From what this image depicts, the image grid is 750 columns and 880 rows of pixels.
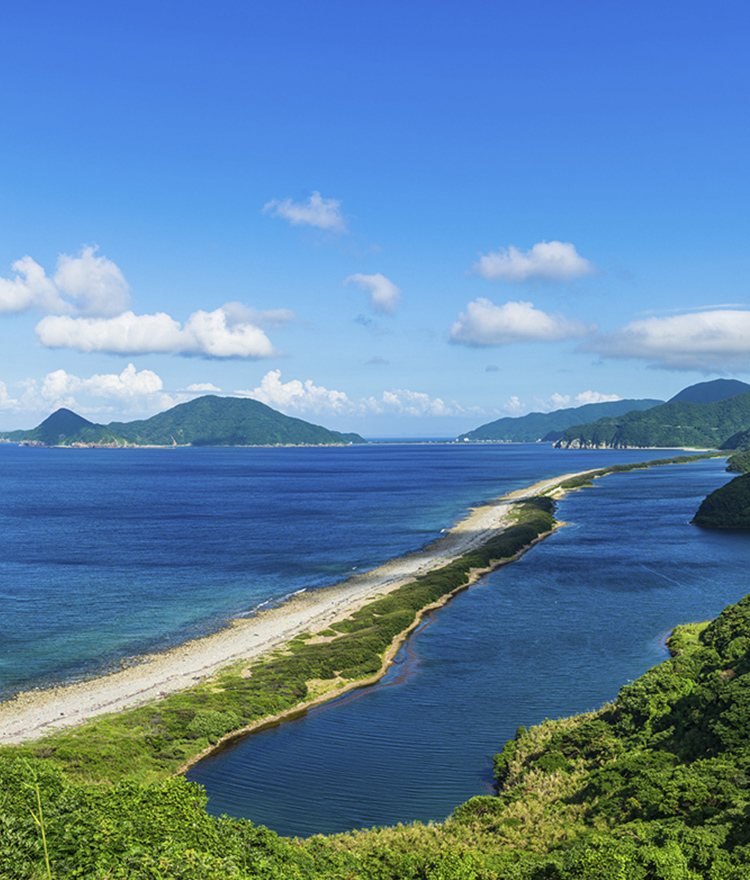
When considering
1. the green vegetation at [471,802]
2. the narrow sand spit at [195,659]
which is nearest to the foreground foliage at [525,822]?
the green vegetation at [471,802]

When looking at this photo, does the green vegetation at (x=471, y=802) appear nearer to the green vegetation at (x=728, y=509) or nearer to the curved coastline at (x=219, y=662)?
the curved coastline at (x=219, y=662)

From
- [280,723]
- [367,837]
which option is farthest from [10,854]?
[280,723]

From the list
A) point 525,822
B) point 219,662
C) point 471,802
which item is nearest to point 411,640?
point 219,662

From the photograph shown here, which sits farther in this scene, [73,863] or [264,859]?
[264,859]

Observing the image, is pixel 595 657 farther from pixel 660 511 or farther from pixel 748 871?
pixel 660 511

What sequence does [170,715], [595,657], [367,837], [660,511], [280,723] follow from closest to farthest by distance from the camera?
[367,837], [170,715], [280,723], [595,657], [660,511]

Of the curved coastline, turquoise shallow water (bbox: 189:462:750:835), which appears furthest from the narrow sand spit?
turquoise shallow water (bbox: 189:462:750:835)

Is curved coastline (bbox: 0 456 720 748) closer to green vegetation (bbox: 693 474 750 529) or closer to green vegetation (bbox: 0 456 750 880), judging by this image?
green vegetation (bbox: 0 456 750 880)

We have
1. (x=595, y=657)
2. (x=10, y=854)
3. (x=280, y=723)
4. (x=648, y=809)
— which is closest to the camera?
(x=10, y=854)
